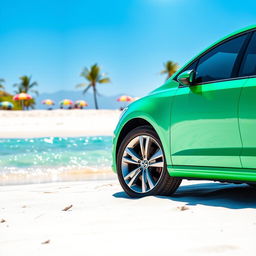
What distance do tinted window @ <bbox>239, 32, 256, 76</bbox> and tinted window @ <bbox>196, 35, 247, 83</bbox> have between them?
0.12m

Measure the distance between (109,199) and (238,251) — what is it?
259cm

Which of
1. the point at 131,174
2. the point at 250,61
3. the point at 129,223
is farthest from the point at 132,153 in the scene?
the point at 250,61

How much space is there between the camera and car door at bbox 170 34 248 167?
443cm

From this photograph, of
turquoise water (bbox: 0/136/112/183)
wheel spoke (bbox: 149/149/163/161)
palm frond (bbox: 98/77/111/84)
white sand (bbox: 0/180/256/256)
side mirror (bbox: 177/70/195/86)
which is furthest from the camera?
palm frond (bbox: 98/77/111/84)

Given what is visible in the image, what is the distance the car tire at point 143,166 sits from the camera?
204 inches

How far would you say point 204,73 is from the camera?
495cm

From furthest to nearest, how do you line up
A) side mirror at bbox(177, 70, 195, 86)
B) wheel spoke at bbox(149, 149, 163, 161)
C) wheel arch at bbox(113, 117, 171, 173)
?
1. wheel spoke at bbox(149, 149, 163, 161)
2. wheel arch at bbox(113, 117, 171, 173)
3. side mirror at bbox(177, 70, 195, 86)

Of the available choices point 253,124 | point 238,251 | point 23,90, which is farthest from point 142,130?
point 23,90

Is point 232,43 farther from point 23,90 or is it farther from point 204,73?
point 23,90

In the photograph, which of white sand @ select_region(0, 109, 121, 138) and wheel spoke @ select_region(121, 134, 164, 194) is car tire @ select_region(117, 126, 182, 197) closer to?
wheel spoke @ select_region(121, 134, 164, 194)

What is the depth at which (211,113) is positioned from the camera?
460 cm

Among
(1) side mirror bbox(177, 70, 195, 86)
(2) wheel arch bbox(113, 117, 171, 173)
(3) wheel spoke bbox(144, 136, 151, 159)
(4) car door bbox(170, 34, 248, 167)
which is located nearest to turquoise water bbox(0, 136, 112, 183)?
(2) wheel arch bbox(113, 117, 171, 173)

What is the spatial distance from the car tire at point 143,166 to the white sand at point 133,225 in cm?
17

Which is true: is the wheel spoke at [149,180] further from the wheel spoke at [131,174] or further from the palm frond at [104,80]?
the palm frond at [104,80]
